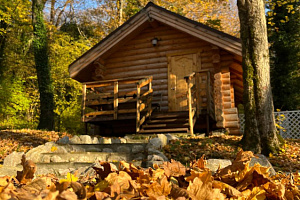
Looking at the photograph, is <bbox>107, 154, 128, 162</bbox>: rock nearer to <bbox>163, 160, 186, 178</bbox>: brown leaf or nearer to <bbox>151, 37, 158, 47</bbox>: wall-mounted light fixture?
<bbox>163, 160, 186, 178</bbox>: brown leaf

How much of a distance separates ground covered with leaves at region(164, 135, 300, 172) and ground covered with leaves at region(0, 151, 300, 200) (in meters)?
4.42

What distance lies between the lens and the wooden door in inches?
508

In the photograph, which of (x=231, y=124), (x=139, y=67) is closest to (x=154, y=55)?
(x=139, y=67)

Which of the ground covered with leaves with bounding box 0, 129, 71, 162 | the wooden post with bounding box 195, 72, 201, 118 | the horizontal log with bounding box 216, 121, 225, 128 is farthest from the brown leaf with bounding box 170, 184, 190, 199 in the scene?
the horizontal log with bounding box 216, 121, 225, 128

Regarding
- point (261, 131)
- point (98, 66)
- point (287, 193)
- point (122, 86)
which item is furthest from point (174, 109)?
point (287, 193)

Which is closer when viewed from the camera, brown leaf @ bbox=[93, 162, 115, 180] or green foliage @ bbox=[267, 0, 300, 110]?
brown leaf @ bbox=[93, 162, 115, 180]

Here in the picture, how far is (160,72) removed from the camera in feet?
44.1

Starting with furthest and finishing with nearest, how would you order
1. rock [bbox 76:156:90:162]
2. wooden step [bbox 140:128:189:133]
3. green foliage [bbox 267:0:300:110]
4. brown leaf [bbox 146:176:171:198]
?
1. green foliage [bbox 267:0:300:110]
2. wooden step [bbox 140:128:189:133]
3. rock [bbox 76:156:90:162]
4. brown leaf [bbox 146:176:171:198]

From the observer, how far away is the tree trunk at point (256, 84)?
711 centimetres

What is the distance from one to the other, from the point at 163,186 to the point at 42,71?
15.1 meters

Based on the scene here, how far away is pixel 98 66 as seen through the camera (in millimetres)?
13828

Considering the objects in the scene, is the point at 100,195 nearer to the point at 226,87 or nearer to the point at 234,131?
the point at 226,87

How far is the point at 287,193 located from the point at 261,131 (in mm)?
6121

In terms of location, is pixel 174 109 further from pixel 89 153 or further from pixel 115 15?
pixel 115 15
